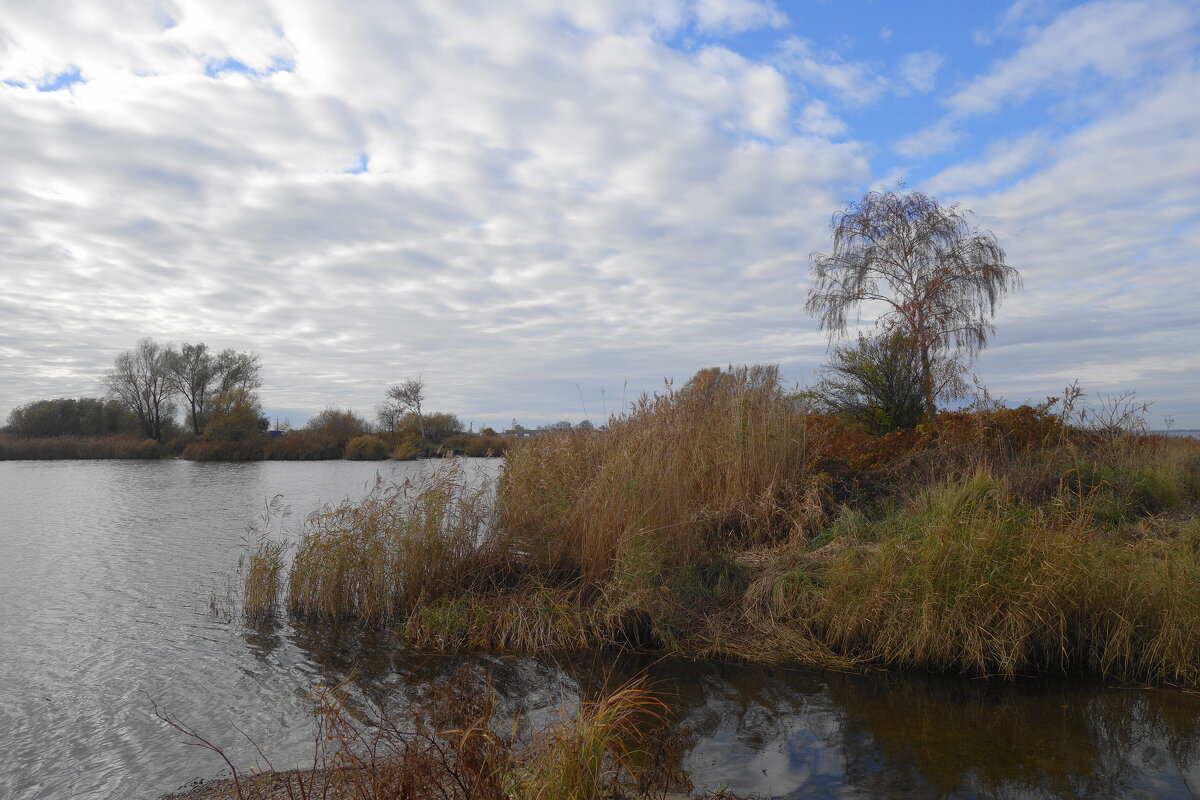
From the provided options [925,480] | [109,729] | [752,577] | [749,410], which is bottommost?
[109,729]

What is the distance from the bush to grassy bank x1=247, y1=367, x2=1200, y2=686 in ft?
128

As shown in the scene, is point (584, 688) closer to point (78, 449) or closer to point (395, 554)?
point (395, 554)

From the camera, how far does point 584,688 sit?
5902 millimetres

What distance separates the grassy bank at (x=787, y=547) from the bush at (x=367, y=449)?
39109 millimetres

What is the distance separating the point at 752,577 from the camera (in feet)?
24.7

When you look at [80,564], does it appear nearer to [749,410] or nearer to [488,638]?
[488,638]

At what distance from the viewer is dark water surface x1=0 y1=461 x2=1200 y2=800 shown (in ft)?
14.1

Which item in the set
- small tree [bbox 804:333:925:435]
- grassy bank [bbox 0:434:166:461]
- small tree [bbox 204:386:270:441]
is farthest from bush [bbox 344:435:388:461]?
small tree [bbox 804:333:925:435]

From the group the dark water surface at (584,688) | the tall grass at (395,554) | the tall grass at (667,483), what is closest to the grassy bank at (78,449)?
the dark water surface at (584,688)

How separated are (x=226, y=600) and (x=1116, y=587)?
9971 millimetres

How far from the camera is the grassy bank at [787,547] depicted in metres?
5.80

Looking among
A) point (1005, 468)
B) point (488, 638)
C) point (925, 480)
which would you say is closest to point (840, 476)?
point (925, 480)

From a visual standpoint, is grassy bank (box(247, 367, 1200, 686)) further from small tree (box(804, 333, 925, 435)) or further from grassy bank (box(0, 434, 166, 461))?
grassy bank (box(0, 434, 166, 461))

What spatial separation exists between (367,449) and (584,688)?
44190mm
